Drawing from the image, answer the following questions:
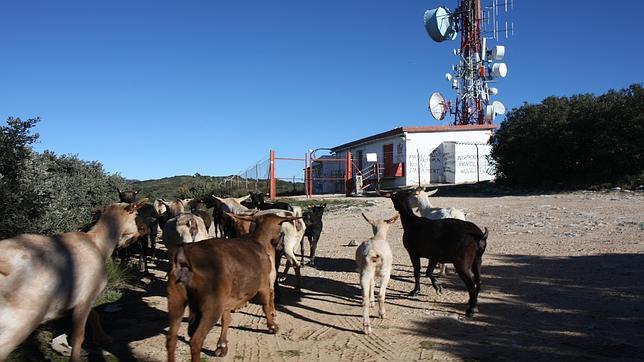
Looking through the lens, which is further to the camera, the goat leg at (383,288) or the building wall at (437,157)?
the building wall at (437,157)

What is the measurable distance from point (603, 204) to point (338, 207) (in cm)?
1002

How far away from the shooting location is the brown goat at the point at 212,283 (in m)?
4.91

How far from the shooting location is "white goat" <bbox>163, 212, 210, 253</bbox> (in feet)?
28.9

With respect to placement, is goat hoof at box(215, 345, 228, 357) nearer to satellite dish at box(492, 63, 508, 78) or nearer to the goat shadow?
the goat shadow

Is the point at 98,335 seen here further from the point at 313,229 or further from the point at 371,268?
the point at 313,229

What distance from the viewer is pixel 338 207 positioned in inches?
901

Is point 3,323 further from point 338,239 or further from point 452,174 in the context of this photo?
point 452,174

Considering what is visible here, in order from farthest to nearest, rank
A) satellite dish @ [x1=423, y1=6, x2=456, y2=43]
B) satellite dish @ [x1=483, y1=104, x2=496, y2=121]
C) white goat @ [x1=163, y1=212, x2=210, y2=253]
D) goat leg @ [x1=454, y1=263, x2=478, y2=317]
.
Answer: satellite dish @ [x1=423, y1=6, x2=456, y2=43] < satellite dish @ [x1=483, y1=104, x2=496, y2=121] < white goat @ [x1=163, y1=212, x2=210, y2=253] < goat leg @ [x1=454, y1=263, x2=478, y2=317]

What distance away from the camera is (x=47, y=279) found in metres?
4.55

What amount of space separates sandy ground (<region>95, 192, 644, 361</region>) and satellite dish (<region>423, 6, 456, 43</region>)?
103ft

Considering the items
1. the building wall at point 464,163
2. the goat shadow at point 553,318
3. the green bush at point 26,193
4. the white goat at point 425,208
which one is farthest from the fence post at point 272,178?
the goat shadow at point 553,318

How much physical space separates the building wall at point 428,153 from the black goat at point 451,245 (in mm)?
22980

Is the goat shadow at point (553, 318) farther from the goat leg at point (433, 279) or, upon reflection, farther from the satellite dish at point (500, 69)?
the satellite dish at point (500, 69)

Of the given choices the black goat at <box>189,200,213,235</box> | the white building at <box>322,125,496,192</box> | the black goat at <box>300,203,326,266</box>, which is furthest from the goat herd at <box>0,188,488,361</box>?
the white building at <box>322,125,496,192</box>
